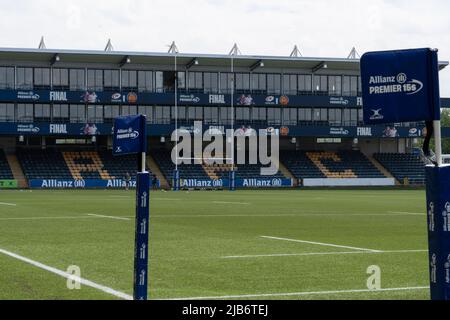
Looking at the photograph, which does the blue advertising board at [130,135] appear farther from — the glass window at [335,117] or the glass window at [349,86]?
the glass window at [349,86]

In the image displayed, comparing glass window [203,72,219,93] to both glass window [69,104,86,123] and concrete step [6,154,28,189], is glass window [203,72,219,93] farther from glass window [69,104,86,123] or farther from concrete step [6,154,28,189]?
concrete step [6,154,28,189]

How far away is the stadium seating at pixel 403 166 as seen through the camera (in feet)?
270

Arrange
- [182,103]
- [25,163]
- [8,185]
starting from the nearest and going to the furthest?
[8,185], [25,163], [182,103]

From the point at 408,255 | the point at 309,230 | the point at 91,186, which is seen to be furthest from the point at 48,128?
the point at 408,255

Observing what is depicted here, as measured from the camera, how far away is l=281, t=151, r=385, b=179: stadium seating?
80.6 meters

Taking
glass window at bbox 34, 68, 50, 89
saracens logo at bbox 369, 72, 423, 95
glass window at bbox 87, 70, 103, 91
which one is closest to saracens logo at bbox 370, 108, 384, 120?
saracens logo at bbox 369, 72, 423, 95

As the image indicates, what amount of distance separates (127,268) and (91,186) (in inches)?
2391

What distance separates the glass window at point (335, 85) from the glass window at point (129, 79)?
2141 centimetres

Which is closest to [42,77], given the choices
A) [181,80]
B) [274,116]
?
[181,80]

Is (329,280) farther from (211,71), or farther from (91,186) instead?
(211,71)

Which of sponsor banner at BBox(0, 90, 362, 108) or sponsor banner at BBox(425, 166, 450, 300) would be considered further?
sponsor banner at BBox(0, 90, 362, 108)

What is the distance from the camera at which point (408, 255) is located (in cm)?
1382

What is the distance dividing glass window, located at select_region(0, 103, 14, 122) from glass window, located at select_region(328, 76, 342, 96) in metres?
33.6

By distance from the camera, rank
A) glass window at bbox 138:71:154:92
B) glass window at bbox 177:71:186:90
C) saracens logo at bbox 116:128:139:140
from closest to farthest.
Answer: saracens logo at bbox 116:128:139:140 → glass window at bbox 138:71:154:92 → glass window at bbox 177:71:186:90
